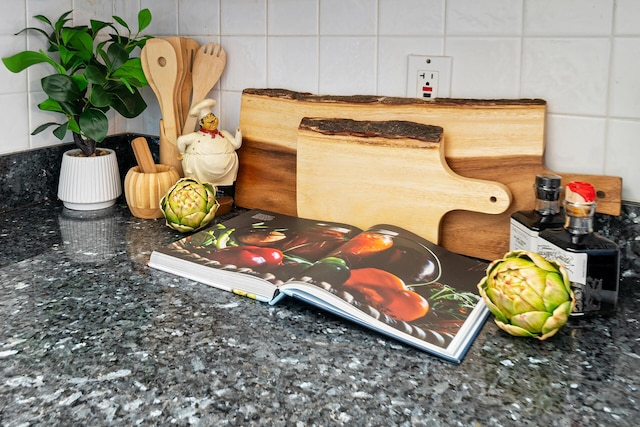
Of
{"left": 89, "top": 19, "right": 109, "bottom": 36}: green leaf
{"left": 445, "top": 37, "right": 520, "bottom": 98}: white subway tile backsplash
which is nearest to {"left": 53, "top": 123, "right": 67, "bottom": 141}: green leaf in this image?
{"left": 89, "top": 19, "right": 109, "bottom": 36}: green leaf

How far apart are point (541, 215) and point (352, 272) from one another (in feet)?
0.97

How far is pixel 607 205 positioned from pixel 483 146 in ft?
0.69

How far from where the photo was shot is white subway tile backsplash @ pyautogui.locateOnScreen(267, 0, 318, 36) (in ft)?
4.00

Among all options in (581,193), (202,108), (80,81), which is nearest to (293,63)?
(202,108)

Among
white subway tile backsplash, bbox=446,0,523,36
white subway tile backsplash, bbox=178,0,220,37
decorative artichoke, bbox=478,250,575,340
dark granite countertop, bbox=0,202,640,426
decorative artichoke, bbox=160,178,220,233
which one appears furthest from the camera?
white subway tile backsplash, bbox=178,0,220,37

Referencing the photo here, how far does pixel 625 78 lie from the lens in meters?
0.95

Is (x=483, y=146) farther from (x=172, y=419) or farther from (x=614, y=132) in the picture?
(x=172, y=419)

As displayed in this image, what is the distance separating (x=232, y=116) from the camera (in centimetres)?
137

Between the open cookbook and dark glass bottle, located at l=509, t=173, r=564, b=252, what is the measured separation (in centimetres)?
8

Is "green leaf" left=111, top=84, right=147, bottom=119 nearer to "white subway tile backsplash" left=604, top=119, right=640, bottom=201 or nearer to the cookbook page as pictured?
the cookbook page

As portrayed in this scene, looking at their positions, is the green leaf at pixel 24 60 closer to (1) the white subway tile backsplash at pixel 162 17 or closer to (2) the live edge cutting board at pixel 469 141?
(1) the white subway tile backsplash at pixel 162 17

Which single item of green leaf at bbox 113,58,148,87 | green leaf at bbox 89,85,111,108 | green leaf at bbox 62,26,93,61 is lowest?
green leaf at bbox 89,85,111,108

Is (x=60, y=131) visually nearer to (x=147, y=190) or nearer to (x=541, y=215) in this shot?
(x=147, y=190)

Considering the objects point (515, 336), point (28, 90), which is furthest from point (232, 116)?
point (515, 336)
